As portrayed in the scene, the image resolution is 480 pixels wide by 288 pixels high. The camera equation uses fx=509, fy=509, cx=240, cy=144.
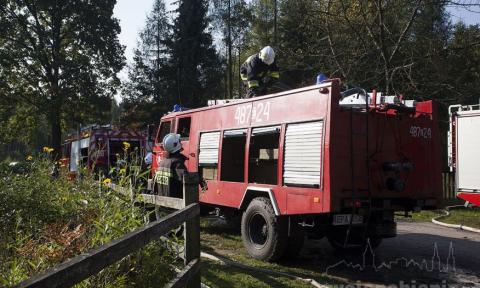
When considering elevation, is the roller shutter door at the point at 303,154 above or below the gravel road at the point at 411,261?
above

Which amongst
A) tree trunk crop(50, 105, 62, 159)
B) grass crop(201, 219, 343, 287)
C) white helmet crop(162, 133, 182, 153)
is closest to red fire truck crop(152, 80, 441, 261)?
grass crop(201, 219, 343, 287)

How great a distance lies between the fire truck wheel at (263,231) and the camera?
7418mm

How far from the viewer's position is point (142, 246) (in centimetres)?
332

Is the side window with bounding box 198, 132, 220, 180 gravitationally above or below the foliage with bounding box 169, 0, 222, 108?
below

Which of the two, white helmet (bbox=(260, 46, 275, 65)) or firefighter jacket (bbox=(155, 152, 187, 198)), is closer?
firefighter jacket (bbox=(155, 152, 187, 198))

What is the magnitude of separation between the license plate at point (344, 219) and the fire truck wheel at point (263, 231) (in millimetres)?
896

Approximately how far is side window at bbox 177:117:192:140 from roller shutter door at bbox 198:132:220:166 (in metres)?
0.76

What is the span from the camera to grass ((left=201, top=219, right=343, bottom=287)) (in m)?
6.05

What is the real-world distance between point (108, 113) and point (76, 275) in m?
34.8

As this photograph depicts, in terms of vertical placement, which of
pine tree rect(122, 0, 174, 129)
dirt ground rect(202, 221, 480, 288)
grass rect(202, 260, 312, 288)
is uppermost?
pine tree rect(122, 0, 174, 129)

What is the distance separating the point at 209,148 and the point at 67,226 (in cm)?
531

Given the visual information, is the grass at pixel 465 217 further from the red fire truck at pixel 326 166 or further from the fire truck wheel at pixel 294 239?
the fire truck wheel at pixel 294 239

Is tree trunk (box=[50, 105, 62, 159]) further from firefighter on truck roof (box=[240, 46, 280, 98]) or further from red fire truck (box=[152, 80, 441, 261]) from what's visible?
red fire truck (box=[152, 80, 441, 261])

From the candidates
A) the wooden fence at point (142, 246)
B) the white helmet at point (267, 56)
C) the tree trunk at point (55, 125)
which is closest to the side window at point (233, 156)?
the white helmet at point (267, 56)
